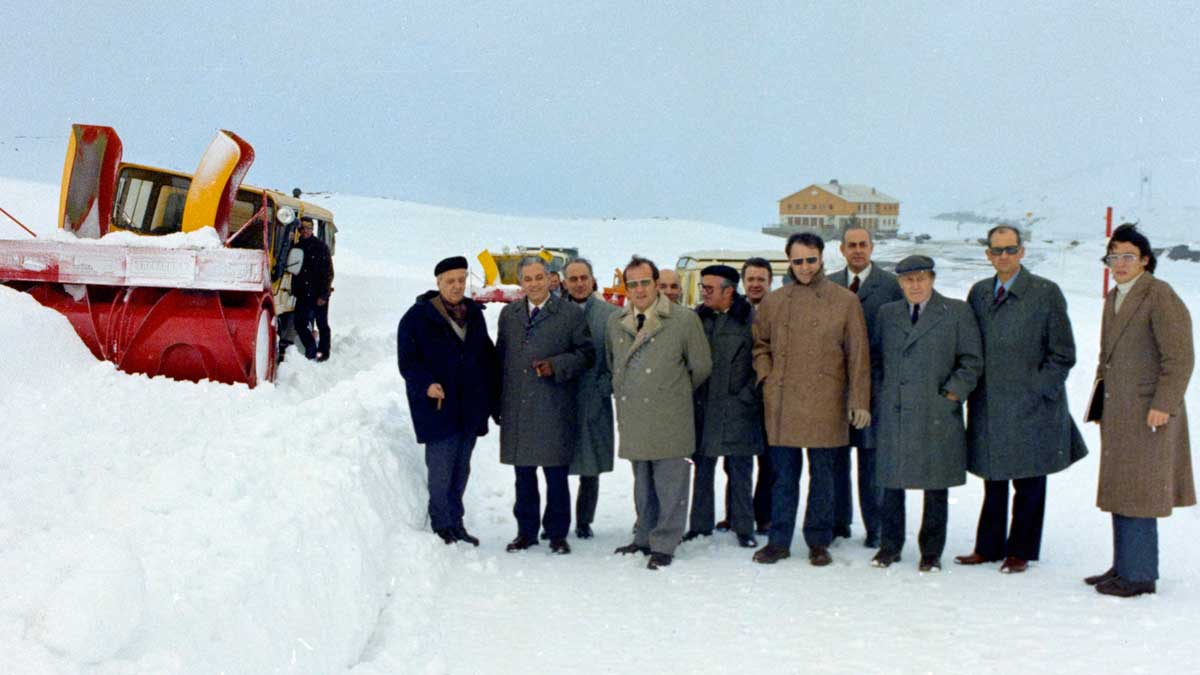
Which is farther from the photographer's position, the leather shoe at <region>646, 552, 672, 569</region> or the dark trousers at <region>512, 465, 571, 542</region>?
the dark trousers at <region>512, 465, 571, 542</region>

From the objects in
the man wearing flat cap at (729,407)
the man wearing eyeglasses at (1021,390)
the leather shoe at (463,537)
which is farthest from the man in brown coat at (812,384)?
the leather shoe at (463,537)

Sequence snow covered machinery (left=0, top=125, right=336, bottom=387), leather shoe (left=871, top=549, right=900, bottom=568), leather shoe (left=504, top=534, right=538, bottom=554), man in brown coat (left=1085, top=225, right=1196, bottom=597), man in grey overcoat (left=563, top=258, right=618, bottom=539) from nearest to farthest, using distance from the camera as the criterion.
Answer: man in brown coat (left=1085, top=225, right=1196, bottom=597)
leather shoe (left=871, top=549, right=900, bottom=568)
leather shoe (left=504, top=534, right=538, bottom=554)
man in grey overcoat (left=563, top=258, right=618, bottom=539)
snow covered machinery (left=0, top=125, right=336, bottom=387)

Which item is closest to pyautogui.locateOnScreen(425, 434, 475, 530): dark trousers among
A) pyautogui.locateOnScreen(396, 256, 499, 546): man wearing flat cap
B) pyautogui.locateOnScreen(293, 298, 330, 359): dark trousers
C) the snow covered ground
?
pyautogui.locateOnScreen(396, 256, 499, 546): man wearing flat cap

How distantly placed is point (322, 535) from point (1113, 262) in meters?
4.13

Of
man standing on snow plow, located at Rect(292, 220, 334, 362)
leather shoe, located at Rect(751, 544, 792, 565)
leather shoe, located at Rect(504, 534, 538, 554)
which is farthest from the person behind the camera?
man standing on snow plow, located at Rect(292, 220, 334, 362)

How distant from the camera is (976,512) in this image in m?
7.64

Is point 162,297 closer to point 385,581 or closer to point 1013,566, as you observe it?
point 385,581

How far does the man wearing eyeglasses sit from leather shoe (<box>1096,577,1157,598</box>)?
0.52 meters

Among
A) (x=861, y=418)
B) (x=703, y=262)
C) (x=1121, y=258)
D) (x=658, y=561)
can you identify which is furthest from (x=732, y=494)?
(x=703, y=262)

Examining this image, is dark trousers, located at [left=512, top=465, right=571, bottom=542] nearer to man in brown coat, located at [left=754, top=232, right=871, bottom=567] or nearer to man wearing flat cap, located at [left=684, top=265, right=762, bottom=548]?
man wearing flat cap, located at [left=684, top=265, right=762, bottom=548]

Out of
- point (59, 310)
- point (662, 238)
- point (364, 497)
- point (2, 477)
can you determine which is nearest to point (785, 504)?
point (364, 497)

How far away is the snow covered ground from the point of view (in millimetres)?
3566

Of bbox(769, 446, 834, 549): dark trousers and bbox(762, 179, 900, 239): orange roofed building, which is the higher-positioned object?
bbox(762, 179, 900, 239): orange roofed building

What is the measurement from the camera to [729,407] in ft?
21.2
